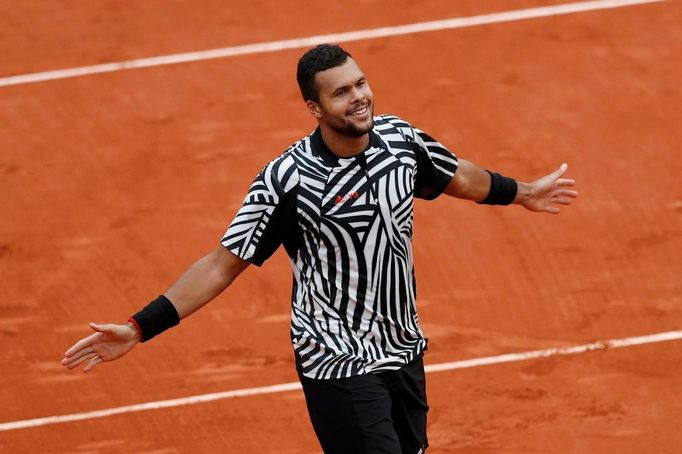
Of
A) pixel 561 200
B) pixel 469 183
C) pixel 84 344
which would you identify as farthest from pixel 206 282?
pixel 561 200

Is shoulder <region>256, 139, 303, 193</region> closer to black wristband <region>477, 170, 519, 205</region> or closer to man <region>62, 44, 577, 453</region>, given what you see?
man <region>62, 44, 577, 453</region>

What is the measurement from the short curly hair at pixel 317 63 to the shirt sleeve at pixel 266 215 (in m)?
0.32

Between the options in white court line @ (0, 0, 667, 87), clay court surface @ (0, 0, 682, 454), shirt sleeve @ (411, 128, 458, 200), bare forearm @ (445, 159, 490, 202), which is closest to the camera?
shirt sleeve @ (411, 128, 458, 200)

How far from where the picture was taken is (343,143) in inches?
221

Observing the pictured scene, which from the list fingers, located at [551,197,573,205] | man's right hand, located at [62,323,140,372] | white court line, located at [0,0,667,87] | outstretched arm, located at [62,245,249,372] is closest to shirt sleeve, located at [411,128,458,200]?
fingers, located at [551,197,573,205]

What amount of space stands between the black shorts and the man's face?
113cm

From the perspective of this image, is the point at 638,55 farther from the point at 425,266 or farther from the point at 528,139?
the point at 425,266

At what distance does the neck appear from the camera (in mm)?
5598

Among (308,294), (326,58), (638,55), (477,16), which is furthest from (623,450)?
(477,16)

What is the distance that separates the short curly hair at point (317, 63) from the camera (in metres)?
5.54

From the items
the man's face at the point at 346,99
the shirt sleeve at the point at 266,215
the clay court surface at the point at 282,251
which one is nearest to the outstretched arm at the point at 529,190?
the man's face at the point at 346,99

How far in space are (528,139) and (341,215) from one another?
5.11 m

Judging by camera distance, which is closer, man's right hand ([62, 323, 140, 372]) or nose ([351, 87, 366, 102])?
nose ([351, 87, 366, 102])

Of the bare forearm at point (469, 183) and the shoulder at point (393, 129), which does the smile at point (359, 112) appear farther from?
the bare forearm at point (469, 183)
